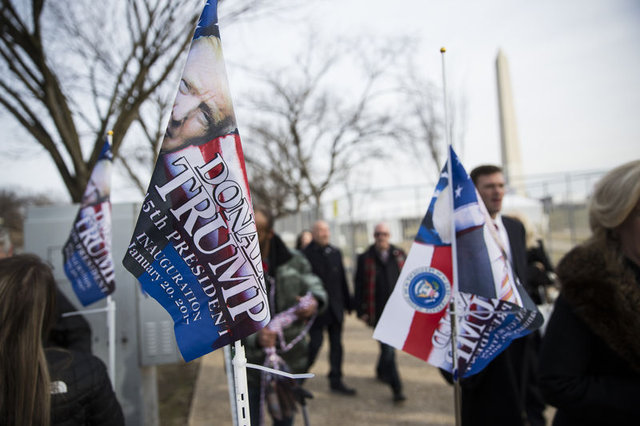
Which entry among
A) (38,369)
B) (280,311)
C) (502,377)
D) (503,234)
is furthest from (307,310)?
(38,369)

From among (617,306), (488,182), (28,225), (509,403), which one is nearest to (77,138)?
(28,225)

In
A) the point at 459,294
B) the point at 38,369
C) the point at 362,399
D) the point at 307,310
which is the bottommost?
the point at 362,399

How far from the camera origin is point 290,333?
3180 mm

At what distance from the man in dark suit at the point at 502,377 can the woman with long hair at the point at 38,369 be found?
6.14ft

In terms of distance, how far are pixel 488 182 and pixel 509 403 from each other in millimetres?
1384

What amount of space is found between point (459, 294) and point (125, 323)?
9.84 feet

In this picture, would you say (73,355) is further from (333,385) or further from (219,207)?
(333,385)

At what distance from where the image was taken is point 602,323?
63.2 inches

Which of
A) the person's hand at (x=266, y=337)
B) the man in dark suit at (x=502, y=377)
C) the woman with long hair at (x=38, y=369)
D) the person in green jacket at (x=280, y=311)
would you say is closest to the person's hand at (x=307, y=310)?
the person in green jacket at (x=280, y=311)

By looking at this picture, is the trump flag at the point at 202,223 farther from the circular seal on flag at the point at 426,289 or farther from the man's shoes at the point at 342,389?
the man's shoes at the point at 342,389

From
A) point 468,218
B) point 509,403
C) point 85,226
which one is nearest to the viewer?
point 468,218

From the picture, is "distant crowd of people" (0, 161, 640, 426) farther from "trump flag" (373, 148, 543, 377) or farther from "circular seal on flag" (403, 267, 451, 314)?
A: "circular seal on flag" (403, 267, 451, 314)

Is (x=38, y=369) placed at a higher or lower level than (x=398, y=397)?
higher

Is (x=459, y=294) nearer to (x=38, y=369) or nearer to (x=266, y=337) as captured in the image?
(x=266, y=337)
